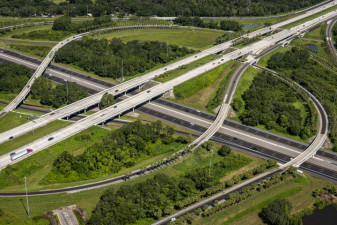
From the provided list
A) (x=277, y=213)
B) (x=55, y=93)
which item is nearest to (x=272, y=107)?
(x=277, y=213)

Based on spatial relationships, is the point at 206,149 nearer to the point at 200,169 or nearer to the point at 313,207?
the point at 200,169

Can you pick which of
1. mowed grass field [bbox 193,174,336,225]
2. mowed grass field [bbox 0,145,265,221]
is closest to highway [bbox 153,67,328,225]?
mowed grass field [bbox 193,174,336,225]

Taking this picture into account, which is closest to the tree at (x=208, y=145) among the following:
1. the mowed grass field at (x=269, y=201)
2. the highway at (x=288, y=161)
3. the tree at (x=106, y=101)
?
the highway at (x=288, y=161)

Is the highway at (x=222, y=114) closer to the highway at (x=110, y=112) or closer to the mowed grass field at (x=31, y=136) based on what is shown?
the highway at (x=110, y=112)

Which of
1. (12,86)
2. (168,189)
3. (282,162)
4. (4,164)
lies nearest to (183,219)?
(168,189)

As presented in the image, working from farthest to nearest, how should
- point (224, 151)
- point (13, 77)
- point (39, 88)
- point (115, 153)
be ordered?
point (13, 77)
point (39, 88)
point (224, 151)
point (115, 153)

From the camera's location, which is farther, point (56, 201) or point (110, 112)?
point (110, 112)

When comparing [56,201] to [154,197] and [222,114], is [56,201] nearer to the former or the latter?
[154,197]

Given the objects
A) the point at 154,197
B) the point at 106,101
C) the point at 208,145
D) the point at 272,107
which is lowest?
the point at 154,197
